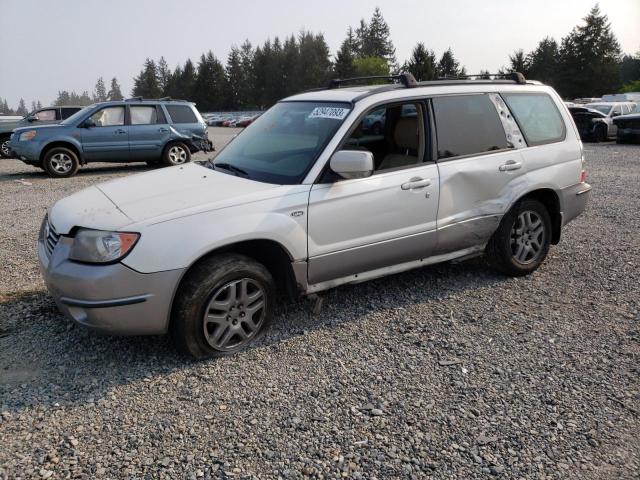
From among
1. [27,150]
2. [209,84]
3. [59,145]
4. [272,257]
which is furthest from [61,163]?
[209,84]

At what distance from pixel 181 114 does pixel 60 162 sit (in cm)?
316

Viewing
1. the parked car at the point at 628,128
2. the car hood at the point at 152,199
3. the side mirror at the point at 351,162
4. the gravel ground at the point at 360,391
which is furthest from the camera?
the parked car at the point at 628,128

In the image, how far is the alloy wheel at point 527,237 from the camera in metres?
5.03

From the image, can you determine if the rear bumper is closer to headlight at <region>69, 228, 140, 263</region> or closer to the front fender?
the front fender

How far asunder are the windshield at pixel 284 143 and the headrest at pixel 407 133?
2.35 ft

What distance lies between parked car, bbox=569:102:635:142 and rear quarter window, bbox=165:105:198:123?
589 inches

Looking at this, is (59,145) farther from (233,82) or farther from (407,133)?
(233,82)

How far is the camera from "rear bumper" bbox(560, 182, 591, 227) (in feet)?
17.1

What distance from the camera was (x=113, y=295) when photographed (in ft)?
10.6

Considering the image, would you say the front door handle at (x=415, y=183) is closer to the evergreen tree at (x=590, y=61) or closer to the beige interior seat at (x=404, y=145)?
the beige interior seat at (x=404, y=145)

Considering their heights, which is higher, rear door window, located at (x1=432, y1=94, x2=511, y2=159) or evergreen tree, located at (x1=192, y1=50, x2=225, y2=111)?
evergreen tree, located at (x1=192, y1=50, x2=225, y2=111)

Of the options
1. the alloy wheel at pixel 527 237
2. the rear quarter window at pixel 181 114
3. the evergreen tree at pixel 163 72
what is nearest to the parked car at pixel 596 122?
the rear quarter window at pixel 181 114

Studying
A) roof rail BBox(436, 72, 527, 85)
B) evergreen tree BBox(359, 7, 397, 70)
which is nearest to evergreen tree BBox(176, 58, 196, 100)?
evergreen tree BBox(359, 7, 397, 70)

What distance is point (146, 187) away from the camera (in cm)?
401
